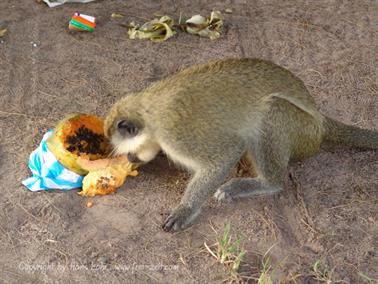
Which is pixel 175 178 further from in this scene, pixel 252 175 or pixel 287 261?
pixel 287 261

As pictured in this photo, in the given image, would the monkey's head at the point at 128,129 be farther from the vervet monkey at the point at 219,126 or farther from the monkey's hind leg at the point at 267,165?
the monkey's hind leg at the point at 267,165

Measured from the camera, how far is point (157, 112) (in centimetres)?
409

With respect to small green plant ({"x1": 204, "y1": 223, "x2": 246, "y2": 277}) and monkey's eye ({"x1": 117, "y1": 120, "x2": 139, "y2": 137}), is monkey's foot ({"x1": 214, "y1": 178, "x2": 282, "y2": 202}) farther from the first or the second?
monkey's eye ({"x1": 117, "y1": 120, "x2": 139, "y2": 137})

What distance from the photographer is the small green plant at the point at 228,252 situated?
366cm

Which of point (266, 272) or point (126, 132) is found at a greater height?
point (126, 132)

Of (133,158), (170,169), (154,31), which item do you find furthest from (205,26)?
(133,158)

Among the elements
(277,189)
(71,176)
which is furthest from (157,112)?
(277,189)

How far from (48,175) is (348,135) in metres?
2.30

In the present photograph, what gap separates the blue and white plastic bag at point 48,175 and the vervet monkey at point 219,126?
1.35 ft

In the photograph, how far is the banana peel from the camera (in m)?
4.17

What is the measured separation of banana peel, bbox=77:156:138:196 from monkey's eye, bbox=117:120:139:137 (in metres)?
0.32

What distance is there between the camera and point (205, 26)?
19.9 ft

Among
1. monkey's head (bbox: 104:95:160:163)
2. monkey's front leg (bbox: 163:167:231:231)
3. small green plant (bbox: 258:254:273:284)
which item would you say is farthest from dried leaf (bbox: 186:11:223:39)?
small green plant (bbox: 258:254:273:284)

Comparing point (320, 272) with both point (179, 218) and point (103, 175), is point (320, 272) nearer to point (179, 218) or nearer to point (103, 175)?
point (179, 218)
